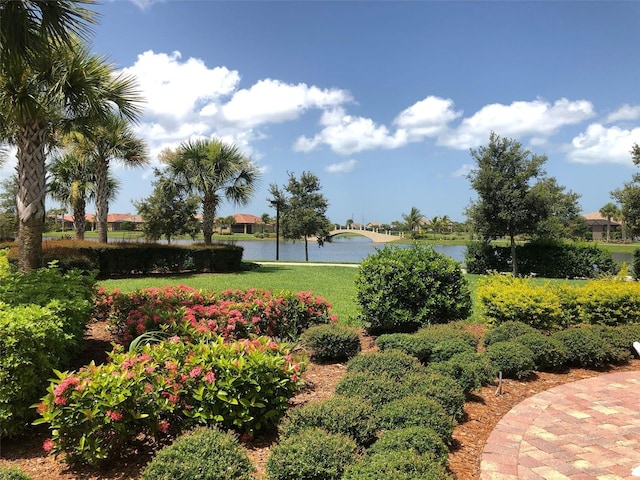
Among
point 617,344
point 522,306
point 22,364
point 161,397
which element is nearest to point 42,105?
point 22,364

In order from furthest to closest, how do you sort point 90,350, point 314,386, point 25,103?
point 25,103 < point 90,350 < point 314,386

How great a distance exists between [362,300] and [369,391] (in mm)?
3006

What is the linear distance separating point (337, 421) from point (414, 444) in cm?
50

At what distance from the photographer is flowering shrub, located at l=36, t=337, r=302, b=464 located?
2.40 metres

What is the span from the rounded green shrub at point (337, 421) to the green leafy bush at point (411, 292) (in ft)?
10.5

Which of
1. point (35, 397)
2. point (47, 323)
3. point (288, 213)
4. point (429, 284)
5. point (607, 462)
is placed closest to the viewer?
point (607, 462)

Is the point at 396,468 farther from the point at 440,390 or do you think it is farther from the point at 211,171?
the point at 211,171

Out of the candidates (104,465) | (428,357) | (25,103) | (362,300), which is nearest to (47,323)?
(104,465)

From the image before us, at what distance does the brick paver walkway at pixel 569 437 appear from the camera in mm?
2602

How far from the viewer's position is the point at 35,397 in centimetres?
296

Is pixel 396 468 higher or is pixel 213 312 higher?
pixel 213 312

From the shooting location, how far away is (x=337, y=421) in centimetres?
258

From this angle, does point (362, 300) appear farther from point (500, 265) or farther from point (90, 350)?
point (500, 265)

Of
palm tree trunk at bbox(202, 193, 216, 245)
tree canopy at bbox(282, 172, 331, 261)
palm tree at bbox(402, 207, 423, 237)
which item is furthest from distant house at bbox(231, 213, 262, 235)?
palm tree trunk at bbox(202, 193, 216, 245)
